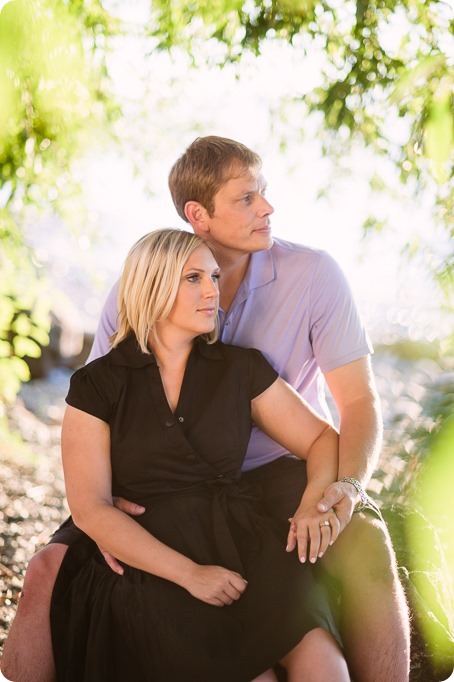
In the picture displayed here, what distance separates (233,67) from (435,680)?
3.15m

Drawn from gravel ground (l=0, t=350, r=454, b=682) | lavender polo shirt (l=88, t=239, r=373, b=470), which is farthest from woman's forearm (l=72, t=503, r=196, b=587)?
gravel ground (l=0, t=350, r=454, b=682)

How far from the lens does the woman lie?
85.2 inches

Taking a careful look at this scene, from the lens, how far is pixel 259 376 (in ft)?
8.43

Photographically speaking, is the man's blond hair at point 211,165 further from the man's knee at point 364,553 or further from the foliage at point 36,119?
the man's knee at point 364,553

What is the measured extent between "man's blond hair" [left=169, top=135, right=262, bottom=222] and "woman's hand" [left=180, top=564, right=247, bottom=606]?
1.24 meters

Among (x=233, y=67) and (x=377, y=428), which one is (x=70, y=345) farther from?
(x=377, y=428)

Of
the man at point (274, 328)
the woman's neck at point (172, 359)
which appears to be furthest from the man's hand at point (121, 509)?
the woman's neck at point (172, 359)

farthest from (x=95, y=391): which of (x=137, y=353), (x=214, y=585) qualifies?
(x=214, y=585)

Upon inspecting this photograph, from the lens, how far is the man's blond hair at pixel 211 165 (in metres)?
2.88

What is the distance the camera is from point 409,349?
8.62 m

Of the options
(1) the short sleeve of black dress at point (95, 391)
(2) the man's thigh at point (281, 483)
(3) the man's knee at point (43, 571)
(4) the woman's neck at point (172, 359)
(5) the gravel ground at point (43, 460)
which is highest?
(4) the woman's neck at point (172, 359)

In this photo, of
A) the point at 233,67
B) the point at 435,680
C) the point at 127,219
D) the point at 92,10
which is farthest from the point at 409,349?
the point at 435,680

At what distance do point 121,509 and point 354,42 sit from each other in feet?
8.89

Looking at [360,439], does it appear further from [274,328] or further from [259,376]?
[274,328]
